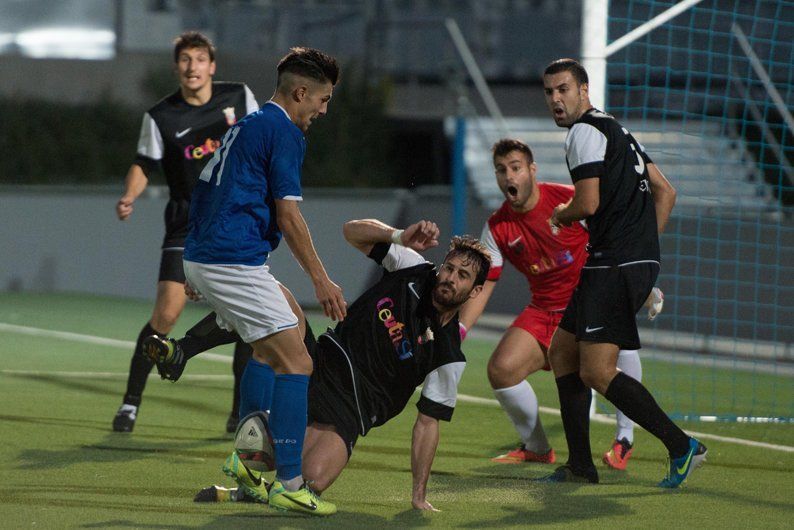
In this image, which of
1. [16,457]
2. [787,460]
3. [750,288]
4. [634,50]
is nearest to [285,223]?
[16,457]

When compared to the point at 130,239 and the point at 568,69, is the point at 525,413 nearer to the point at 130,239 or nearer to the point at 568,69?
the point at 568,69

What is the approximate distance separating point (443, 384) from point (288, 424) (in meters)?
0.69

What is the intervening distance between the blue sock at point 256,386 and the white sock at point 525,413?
4.94 feet

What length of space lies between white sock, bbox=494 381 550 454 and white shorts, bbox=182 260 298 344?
1.78m

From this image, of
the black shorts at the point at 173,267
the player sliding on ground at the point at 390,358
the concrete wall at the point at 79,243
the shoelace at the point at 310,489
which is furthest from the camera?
the concrete wall at the point at 79,243

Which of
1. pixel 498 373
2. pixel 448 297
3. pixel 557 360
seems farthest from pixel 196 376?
pixel 448 297

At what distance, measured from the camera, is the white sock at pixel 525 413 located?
6789mm

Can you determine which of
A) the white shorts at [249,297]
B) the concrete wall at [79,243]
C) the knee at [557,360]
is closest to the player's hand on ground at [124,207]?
the white shorts at [249,297]

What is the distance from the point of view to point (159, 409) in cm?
838

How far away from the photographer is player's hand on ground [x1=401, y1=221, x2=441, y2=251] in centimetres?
523

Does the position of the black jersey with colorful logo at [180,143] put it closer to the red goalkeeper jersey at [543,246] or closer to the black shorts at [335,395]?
the red goalkeeper jersey at [543,246]

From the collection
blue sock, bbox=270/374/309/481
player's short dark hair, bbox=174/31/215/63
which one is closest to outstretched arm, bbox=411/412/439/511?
blue sock, bbox=270/374/309/481

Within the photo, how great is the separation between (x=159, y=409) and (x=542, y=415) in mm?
2423

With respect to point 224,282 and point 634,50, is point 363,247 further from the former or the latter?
point 634,50
